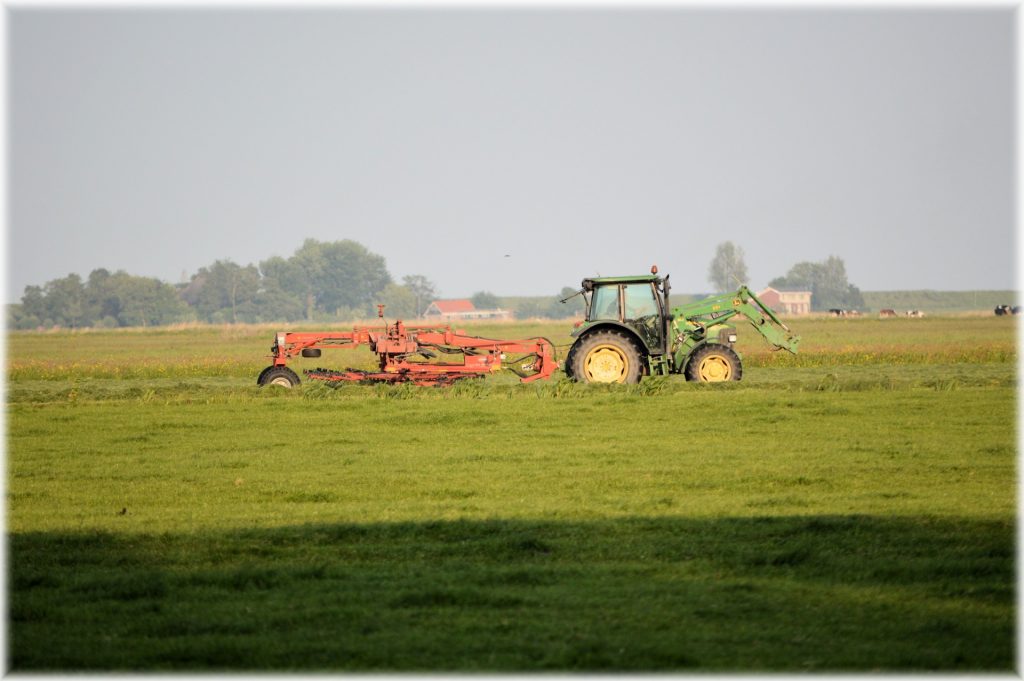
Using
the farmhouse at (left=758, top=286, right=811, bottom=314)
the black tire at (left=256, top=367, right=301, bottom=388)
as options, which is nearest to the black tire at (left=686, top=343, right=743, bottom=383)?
the black tire at (left=256, top=367, right=301, bottom=388)

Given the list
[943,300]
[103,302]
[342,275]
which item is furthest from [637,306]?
[943,300]

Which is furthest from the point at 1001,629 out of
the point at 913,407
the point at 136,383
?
the point at 136,383

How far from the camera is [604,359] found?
84.0 ft

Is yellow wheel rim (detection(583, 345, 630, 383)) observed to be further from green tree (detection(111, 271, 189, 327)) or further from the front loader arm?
green tree (detection(111, 271, 189, 327))

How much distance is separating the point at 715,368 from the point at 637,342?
1791 millimetres

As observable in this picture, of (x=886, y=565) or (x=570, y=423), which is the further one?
(x=570, y=423)

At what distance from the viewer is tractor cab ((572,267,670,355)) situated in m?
25.7

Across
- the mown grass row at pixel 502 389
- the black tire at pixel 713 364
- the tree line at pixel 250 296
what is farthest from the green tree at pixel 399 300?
the black tire at pixel 713 364

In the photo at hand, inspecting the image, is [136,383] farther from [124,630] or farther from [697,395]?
[124,630]

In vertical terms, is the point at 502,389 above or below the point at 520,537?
above

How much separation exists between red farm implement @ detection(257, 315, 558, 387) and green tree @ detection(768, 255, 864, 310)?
14966cm

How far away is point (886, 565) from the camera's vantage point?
9406 millimetres

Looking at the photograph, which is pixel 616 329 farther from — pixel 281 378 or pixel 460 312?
pixel 460 312

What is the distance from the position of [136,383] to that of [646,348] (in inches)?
547
